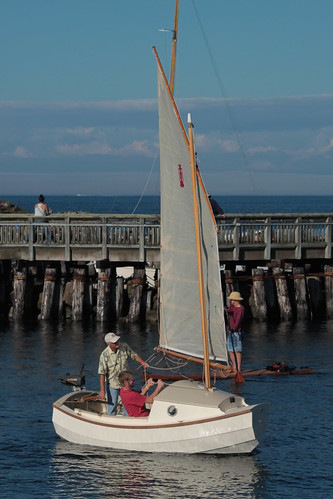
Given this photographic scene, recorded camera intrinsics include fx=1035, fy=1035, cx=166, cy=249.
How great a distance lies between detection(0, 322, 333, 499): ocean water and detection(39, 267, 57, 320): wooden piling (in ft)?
21.2

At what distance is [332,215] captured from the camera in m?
40.0

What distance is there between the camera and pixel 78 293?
129 ft

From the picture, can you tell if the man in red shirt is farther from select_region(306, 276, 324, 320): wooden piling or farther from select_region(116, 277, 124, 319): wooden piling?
select_region(306, 276, 324, 320): wooden piling

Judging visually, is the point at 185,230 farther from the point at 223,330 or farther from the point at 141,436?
the point at 141,436

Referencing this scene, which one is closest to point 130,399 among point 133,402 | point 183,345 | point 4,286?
point 133,402

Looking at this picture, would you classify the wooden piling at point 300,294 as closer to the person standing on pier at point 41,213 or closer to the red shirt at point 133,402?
the person standing on pier at point 41,213

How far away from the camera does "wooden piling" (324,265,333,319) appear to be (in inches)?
1556

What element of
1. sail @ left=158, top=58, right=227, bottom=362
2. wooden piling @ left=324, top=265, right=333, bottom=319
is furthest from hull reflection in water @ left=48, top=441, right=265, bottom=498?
wooden piling @ left=324, top=265, right=333, bottom=319

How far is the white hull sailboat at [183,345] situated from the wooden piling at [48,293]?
54.2ft

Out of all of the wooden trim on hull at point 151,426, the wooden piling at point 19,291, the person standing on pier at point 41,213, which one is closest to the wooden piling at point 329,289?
the person standing on pier at point 41,213

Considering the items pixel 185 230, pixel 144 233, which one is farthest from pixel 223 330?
pixel 144 233

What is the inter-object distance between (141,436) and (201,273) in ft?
11.8

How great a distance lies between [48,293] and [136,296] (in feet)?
11.4

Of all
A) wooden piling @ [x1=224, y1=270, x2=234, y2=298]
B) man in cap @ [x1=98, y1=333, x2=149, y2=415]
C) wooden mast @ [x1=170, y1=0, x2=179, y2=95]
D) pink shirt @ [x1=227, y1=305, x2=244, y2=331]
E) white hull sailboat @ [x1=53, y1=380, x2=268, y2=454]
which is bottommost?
white hull sailboat @ [x1=53, y1=380, x2=268, y2=454]
